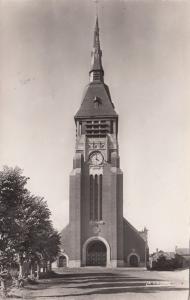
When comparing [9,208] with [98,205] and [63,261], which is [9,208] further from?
[98,205]

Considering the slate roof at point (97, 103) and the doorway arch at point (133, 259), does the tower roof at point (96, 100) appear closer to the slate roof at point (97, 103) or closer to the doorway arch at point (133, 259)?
the slate roof at point (97, 103)

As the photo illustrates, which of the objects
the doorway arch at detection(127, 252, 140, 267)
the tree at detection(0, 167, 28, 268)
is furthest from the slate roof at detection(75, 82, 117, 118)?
the tree at detection(0, 167, 28, 268)

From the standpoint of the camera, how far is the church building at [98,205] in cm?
3372

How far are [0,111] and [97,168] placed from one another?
18630 mm

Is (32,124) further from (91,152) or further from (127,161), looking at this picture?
(91,152)

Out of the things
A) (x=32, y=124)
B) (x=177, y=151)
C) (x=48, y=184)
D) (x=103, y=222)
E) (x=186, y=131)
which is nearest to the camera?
(x=186, y=131)

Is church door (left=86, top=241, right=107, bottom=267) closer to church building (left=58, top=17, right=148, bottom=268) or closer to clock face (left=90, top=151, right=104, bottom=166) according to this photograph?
church building (left=58, top=17, right=148, bottom=268)

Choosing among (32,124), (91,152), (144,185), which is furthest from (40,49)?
(91,152)

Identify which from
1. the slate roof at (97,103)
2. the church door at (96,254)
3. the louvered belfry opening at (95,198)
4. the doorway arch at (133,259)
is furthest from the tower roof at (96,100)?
the doorway arch at (133,259)

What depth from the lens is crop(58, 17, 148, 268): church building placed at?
33.7 m

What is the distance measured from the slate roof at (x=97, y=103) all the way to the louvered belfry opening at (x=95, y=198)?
433 centimetres

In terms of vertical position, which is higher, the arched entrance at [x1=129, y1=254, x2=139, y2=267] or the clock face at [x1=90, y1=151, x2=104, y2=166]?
the clock face at [x1=90, y1=151, x2=104, y2=166]

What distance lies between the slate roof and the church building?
0.25ft

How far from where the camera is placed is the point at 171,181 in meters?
17.1
